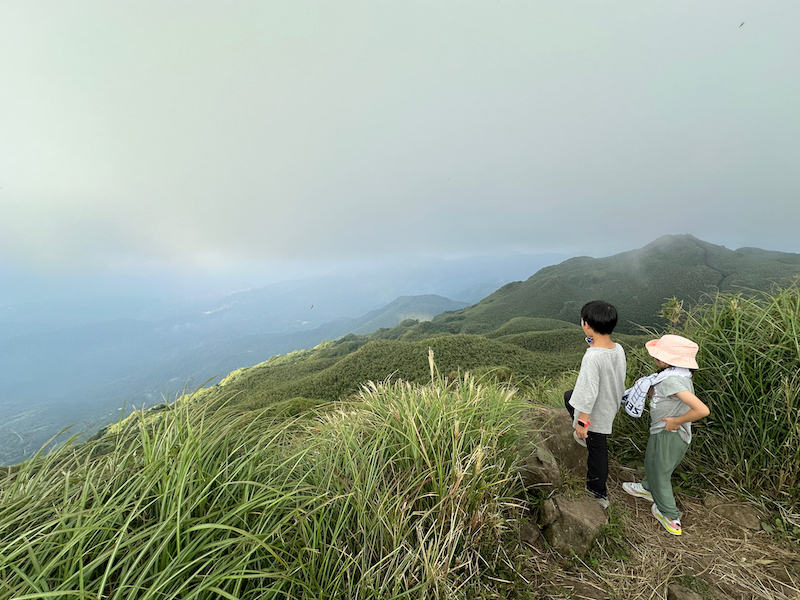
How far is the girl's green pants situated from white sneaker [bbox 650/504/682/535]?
3cm

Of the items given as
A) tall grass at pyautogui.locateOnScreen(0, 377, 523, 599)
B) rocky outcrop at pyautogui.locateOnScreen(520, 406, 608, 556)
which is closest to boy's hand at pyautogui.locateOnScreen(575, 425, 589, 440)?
rocky outcrop at pyautogui.locateOnScreen(520, 406, 608, 556)

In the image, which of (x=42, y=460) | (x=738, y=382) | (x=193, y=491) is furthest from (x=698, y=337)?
(x=42, y=460)

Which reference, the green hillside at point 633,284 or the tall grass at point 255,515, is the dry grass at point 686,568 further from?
the green hillside at point 633,284

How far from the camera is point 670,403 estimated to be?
2980 millimetres

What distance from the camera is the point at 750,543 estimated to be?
260 cm

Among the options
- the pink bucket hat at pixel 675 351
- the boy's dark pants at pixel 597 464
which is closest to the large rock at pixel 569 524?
the boy's dark pants at pixel 597 464

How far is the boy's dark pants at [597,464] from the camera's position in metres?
3.08

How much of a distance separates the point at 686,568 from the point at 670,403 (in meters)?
1.31

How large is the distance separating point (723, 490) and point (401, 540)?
3.41 meters

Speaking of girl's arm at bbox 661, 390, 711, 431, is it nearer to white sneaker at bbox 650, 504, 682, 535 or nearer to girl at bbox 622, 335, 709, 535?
girl at bbox 622, 335, 709, 535

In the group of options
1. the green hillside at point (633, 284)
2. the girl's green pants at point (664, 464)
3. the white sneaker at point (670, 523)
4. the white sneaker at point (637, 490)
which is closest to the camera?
the white sneaker at point (670, 523)

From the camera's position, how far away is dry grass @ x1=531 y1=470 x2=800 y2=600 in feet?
7.52

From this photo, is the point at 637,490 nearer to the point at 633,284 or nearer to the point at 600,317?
the point at 600,317

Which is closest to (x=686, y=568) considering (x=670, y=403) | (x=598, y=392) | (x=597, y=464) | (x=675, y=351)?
(x=597, y=464)
